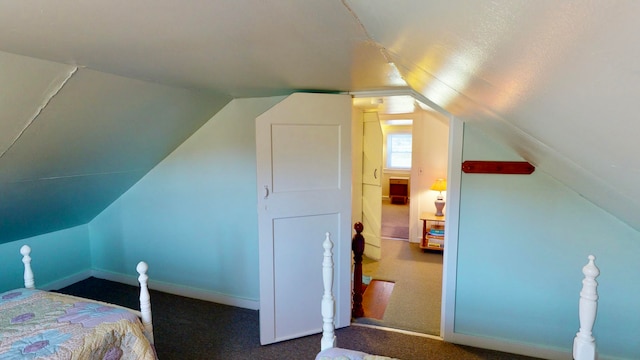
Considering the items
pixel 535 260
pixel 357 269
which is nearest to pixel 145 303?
pixel 357 269

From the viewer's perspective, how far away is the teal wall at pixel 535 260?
209 cm

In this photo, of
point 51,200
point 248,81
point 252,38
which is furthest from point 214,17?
point 51,200

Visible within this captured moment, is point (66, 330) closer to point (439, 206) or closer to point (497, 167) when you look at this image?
point (497, 167)

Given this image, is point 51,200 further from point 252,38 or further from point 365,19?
point 365,19

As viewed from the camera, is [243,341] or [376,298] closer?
[243,341]

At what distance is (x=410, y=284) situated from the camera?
3.48 m

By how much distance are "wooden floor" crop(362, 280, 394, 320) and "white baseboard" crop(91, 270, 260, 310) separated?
38.8 inches

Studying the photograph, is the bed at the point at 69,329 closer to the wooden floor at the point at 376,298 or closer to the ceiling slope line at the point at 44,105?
the ceiling slope line at the point at 44,105

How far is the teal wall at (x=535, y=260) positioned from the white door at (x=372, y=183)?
1.84m

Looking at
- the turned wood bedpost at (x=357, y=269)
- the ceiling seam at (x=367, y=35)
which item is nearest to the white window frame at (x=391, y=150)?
the turned wood bedpost at (x=357, y=269)

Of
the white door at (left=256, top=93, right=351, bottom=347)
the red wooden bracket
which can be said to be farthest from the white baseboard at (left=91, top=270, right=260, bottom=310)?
the red wooden bracket

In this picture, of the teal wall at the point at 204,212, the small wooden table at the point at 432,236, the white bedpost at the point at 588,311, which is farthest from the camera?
the small wooden table at the point at 432,236

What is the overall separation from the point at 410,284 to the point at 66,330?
290cm

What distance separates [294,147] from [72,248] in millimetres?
2800
